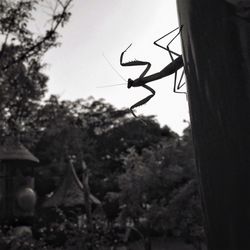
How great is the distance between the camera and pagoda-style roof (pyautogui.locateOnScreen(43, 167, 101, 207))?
23875 mm

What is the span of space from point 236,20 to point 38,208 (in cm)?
Answer: 2694

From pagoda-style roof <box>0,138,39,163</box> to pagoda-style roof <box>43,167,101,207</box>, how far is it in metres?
3.71

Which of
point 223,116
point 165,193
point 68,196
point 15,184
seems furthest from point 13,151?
point 223,116

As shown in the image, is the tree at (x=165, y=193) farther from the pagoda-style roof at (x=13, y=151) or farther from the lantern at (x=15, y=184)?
the lantern at (x=15, y=184)

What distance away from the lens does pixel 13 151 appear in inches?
784

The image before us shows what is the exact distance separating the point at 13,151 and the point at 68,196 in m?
5.57

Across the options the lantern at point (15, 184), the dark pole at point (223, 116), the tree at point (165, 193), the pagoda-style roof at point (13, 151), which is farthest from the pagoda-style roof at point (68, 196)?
the dark pole at point (223, 116)

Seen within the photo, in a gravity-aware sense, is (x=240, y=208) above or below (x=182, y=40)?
below

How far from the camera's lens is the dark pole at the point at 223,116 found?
1055mm

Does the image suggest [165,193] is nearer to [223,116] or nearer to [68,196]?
[68,196]

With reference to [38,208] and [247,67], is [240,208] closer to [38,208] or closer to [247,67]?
[247,67]

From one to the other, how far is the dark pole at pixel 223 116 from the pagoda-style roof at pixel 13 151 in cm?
1804

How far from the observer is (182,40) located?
1259 millimetres

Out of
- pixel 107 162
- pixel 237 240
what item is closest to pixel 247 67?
pixel 237 240
